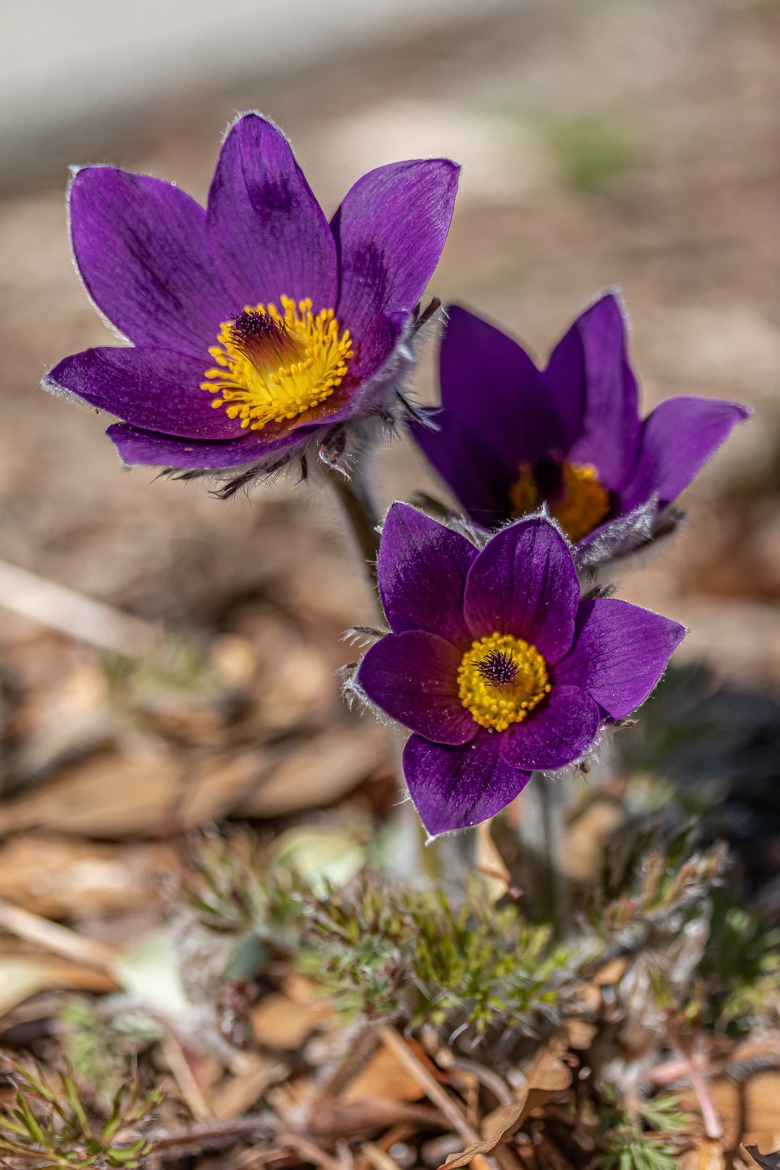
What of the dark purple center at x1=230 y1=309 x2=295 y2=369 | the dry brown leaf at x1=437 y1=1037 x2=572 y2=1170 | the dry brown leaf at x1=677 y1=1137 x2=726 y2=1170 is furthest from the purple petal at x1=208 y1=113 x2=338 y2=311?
the dry brown leaf at x1=677 y1=1137 x2=726 y2=1170

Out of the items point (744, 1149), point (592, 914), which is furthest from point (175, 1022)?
point (744, 1149)

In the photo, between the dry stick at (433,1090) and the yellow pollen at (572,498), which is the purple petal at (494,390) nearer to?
the yellow pollen at (572,498)

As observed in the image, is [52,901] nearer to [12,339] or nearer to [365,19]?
[12,339]

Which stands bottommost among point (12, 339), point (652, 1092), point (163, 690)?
point (652, 1092)

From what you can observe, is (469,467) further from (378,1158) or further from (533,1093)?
(378,1158)

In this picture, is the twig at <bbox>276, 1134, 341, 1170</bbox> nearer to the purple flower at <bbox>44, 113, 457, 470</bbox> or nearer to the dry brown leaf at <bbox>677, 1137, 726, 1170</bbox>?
the dry brown leaf at <bbox>677, 1137, 726, 1170</bbox>

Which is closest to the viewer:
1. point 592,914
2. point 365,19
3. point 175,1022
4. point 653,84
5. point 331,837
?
point 592,914
